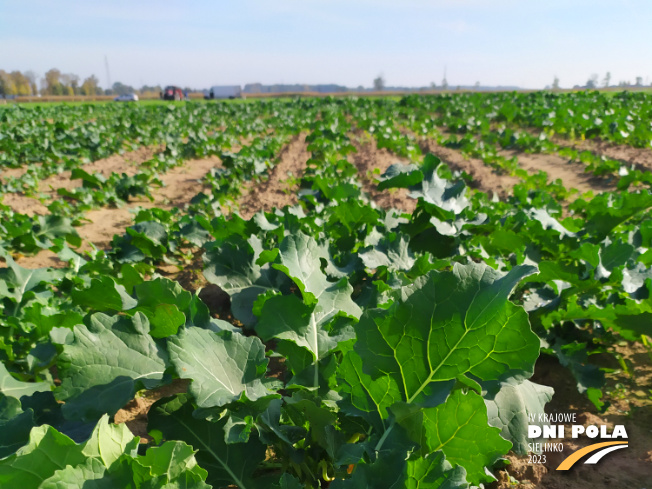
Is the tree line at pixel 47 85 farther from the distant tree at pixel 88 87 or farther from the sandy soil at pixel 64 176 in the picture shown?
the sandy soil at pixel 64 176

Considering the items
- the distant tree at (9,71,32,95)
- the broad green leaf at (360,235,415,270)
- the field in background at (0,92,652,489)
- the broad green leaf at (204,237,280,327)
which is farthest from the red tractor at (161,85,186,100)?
the broad green leaf at (360,235,415,270)

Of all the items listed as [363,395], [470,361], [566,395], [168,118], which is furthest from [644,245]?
[168,118]

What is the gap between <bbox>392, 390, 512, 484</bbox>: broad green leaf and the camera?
1428 mm

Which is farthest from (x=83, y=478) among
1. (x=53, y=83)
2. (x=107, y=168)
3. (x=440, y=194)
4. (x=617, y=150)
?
(x=53, y=83)

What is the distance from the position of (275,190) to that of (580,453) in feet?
22.0

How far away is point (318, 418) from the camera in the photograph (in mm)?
1768

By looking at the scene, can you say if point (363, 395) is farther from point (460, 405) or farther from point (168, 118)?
point (168, 118)

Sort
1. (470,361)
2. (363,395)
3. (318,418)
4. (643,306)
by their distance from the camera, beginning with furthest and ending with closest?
(643,306)
(318,418)
(363,395)
(470,361)

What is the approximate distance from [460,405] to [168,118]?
22.7 meters

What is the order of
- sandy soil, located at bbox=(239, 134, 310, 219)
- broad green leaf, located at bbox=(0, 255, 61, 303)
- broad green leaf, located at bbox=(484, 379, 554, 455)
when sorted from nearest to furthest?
broad green leaf, located at bbox=(484, 379, 554, 455)
broad green leaf, located at bbox=(0, 255, 61, 303)
sandy soil, located at bbox=(239, 134, 310, 219)

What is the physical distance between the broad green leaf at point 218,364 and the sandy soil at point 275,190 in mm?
3776

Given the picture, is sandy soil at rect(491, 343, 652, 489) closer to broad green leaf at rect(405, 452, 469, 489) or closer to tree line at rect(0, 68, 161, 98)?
broad green leaf at rect(405, 452, 469, 489)

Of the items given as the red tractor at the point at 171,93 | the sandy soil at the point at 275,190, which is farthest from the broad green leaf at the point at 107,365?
the red tractor at the point at 171,93

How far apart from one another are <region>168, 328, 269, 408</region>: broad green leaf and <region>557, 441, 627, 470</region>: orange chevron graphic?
1626 mm
